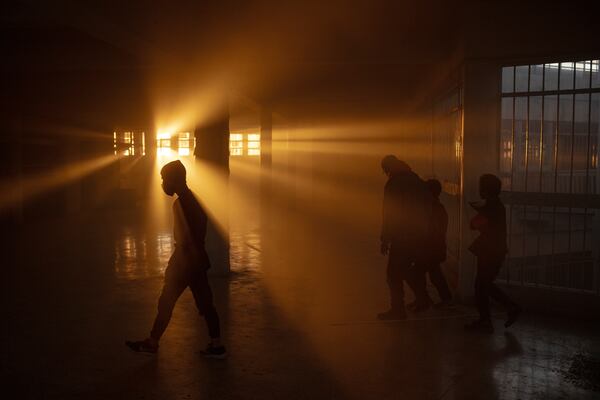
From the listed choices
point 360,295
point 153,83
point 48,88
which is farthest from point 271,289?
point 48,88

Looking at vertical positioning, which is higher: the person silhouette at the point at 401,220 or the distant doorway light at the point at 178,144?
the distant doorway light at the point at 178,144

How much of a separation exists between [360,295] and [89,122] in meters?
18.3

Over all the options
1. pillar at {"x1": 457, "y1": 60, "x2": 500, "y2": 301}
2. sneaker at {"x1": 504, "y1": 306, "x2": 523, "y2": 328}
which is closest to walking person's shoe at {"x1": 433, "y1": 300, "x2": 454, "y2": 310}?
pillar at {"x1": 457, "y1": 60, "x2": 500, "y2": 301}

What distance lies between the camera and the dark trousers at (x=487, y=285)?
20.5 ft

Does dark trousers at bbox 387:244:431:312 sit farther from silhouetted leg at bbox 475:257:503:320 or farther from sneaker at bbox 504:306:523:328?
sneaker at bbox 504:306:523:328

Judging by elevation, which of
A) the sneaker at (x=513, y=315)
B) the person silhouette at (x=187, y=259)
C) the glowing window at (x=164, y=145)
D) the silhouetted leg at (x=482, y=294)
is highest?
the glowing window at (x=164, y=145)

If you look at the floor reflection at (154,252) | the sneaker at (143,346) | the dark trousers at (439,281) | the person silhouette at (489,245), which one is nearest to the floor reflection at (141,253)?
the floor reflection at (154,252)

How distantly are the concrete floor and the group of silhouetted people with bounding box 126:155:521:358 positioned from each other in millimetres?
258

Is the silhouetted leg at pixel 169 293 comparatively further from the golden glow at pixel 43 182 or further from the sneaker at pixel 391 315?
the golden glow at pixel 43 182

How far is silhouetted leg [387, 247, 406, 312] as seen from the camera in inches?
266

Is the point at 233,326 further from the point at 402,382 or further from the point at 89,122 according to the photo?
the point at 89,122

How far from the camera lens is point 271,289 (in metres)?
8.62

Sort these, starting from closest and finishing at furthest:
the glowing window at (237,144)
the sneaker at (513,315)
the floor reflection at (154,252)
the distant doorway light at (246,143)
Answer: the sneaker at (513,315) < the floor reflection at (154,252) < the distant doorway light at (246,143) < the glowing window at (237,144)

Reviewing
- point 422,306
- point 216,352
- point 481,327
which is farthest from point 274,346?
point 481,327
